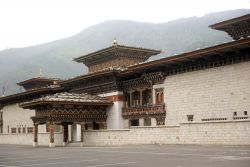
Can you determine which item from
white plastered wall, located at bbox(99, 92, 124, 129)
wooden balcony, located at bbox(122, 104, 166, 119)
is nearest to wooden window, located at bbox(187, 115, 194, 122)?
wooden balcony, located at bbox(122, 104, 166, 119)

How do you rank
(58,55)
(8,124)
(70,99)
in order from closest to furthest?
(70,99)
(8,124)
(58,55)

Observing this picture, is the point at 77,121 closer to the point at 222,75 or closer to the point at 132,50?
the point at 132,50

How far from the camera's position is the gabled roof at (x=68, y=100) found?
3252 centimetres

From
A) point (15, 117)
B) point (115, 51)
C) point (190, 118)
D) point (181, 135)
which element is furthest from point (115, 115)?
point (15, 117)

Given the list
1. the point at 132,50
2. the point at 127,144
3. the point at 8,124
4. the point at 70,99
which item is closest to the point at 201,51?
the point at 127,144

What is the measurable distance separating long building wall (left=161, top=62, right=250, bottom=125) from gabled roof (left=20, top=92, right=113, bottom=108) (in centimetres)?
646

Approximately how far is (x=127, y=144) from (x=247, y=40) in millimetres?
11105

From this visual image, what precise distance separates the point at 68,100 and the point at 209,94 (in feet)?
37.8

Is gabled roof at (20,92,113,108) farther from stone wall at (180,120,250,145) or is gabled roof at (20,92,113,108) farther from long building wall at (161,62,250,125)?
stone wall at (180,120,250,145)

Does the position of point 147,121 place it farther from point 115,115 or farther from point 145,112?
point 115,115

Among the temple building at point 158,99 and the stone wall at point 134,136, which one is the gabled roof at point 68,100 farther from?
the stone wall at point 134,136

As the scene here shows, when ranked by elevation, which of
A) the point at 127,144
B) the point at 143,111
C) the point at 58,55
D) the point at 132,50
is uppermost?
the point at 58,55

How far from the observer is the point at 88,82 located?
39938 millimetres

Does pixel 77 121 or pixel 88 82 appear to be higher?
pixel 88 82
